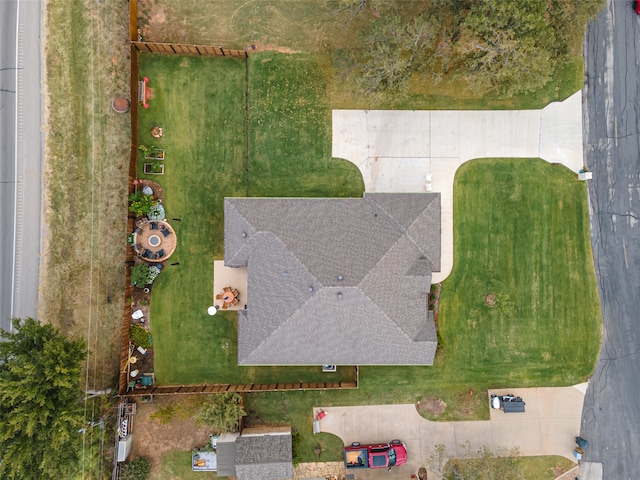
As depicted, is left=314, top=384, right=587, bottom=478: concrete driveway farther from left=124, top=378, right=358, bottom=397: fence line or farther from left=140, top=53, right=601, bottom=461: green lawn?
left=124, top=378, right=358, bottom=397: fence line

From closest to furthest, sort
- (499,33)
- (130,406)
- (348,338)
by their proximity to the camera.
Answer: (499,33) < (348,338) < (130,406)

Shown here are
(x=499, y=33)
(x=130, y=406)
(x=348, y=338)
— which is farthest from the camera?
(x=130, y=406)

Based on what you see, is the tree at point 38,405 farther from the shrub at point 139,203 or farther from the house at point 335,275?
the house at point 335,275

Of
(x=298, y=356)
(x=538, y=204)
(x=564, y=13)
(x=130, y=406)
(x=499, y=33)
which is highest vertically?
(x=564, y=13)

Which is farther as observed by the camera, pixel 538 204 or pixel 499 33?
pixel 538 204

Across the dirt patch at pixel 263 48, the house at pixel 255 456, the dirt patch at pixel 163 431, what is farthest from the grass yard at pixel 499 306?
the dirt patch at pixel 263 48

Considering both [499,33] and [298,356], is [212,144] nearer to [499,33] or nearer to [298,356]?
[298,356]

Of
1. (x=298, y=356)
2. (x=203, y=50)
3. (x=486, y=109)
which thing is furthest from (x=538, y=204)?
(x=203, y=50)

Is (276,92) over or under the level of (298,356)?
over
